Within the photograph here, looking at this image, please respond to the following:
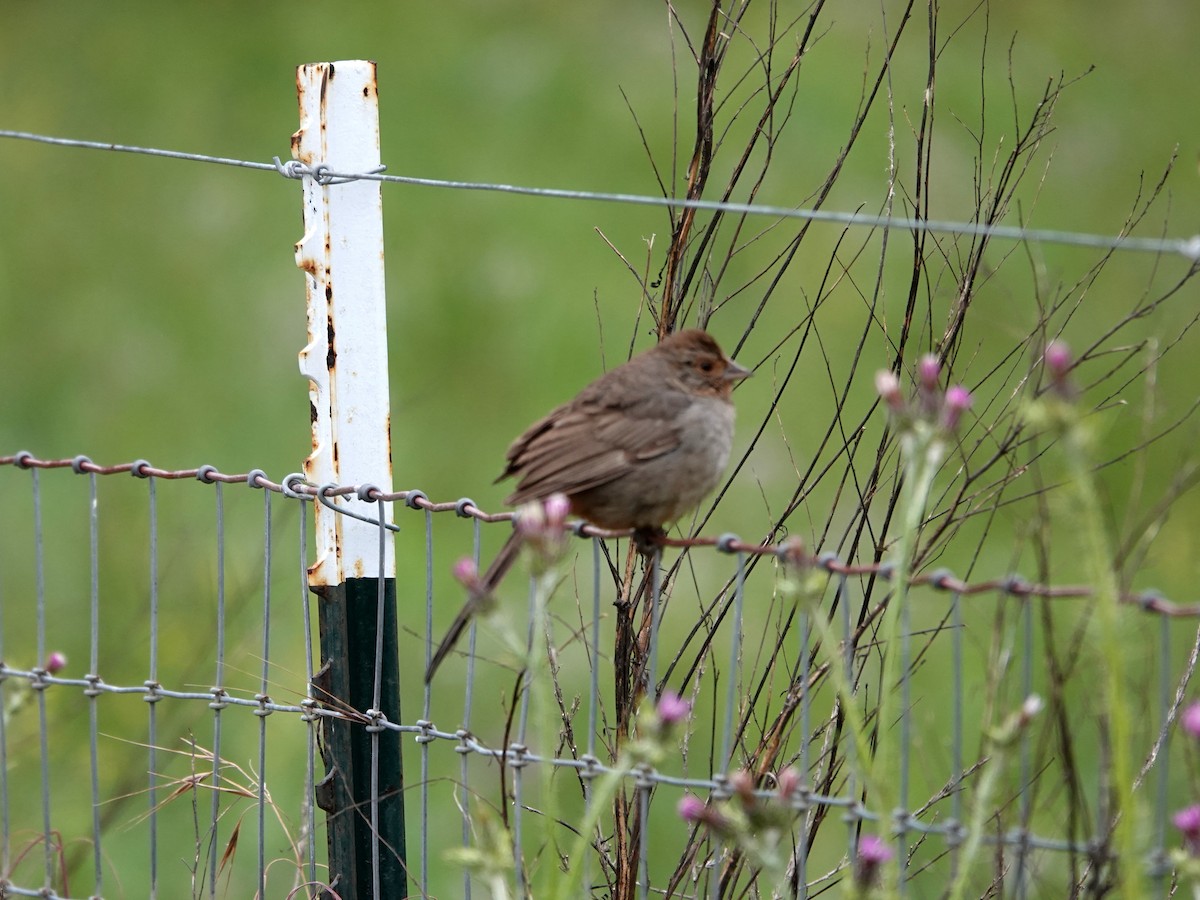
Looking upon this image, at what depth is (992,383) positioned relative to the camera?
8.56 m

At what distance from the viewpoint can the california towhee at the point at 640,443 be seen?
3.76 meters

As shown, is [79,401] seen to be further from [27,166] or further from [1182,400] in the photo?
[1182,400]

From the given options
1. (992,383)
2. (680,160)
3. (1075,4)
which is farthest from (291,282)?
(1075,4)

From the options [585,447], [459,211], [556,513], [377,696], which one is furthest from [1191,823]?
[459,211]

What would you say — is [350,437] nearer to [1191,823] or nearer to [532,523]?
[532,523]

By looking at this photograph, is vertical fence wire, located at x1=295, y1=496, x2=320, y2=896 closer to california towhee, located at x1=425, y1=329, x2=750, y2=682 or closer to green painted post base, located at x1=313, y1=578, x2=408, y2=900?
green painted post base, located at x1=313, y1=578, x2=408, y2=900

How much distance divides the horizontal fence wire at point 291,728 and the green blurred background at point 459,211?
0.24m

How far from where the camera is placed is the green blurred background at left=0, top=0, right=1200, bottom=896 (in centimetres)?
838

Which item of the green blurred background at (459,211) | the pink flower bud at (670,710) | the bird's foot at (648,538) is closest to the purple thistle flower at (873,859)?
the pink flower bud at (670,710)

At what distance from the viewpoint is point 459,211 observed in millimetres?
9688

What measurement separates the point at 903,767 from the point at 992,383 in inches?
235

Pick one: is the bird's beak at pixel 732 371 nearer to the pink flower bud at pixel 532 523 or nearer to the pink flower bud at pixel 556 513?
the pink flower bud at pixel 556 513

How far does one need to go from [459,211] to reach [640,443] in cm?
610

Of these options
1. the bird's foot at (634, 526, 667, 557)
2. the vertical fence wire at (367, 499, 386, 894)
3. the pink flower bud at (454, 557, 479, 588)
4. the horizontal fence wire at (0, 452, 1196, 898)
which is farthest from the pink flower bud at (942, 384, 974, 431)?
the vertical fence wire at (367, 499, 386, 894)
